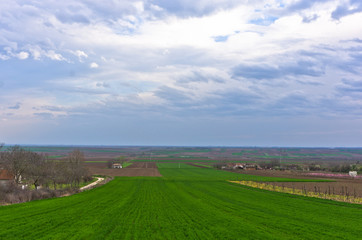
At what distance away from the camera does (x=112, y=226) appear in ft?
78.7

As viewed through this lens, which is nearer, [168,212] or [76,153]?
[168,212]

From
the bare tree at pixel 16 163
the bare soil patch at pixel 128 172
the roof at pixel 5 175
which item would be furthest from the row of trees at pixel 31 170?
the bare soil patch at pixel 128 172

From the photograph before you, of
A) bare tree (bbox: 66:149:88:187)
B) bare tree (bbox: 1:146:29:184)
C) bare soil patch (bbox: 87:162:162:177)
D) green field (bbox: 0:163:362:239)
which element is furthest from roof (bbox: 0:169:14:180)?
bare soil patch (bbox: 87:162:162:177)

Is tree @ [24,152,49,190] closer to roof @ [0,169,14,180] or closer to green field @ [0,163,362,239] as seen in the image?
roof @ [0,169,14,180]

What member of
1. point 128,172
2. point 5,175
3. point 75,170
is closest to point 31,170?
point 5,175

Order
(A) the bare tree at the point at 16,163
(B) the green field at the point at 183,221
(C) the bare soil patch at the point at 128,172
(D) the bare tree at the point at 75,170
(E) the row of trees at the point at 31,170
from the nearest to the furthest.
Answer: (B) the green field at the point at 183,221, (A) the bare tree at the point at 16,163, (E) the row of trees at the point at 31,170, (D) the bare tree at the point at 75,170, (C) the bare soil patch at the point at 128,172

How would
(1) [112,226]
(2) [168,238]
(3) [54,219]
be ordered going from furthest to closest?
(3) [54,219]
(1) [112,226]
(2) [168,238]

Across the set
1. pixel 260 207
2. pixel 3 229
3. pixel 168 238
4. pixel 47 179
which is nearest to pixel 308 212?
pixel 260 207

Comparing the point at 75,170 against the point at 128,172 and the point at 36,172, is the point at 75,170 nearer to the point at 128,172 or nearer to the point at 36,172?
the point at 36,172

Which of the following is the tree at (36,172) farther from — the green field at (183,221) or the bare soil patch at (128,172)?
the bare soil patch at (128,172)

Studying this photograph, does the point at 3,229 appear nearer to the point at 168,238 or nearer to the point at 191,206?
the point at 168,238

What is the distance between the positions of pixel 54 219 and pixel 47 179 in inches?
1511

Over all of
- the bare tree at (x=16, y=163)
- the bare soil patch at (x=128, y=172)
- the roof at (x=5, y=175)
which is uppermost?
the bare tree at (x=16, y=163)

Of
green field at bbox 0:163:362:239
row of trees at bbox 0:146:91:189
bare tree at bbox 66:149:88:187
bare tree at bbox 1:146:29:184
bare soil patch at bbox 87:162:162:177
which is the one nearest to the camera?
green field at bbox 0:163:362:239
